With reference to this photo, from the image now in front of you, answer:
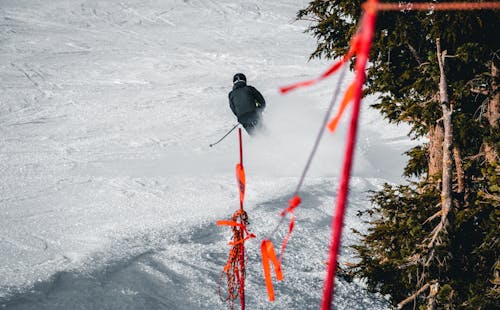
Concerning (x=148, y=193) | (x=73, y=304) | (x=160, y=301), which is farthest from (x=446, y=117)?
(x=148, y=193)

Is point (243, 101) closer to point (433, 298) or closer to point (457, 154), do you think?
point (457, 154)

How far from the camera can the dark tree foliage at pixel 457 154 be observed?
19.5 feet

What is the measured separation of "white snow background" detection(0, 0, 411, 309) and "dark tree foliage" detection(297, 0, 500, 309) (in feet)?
12.3

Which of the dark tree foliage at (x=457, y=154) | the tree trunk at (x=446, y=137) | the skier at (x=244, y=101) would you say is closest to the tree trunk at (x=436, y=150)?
the dark tree foliage at (x=457, y=154)

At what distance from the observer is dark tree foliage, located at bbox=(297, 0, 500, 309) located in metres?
5.95

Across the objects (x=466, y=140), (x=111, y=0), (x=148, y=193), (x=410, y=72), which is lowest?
(x=148, y=193)

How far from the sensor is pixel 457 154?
686cm

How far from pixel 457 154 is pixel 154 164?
10326mm

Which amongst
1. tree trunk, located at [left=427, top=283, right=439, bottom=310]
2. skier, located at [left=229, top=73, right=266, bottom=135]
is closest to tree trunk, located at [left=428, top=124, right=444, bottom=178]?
tree trunk, located at [left=427, top=283, right=439, bottom=310]

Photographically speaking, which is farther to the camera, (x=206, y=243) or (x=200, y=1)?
(x=200, y=1)

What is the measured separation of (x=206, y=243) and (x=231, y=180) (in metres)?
3.47

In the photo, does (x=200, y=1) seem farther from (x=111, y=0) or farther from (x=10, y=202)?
(x=10, y=202)

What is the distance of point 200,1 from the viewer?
35.0 meters

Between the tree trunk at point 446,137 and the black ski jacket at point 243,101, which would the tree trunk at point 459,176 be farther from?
the black ski jacket at point 243,101
